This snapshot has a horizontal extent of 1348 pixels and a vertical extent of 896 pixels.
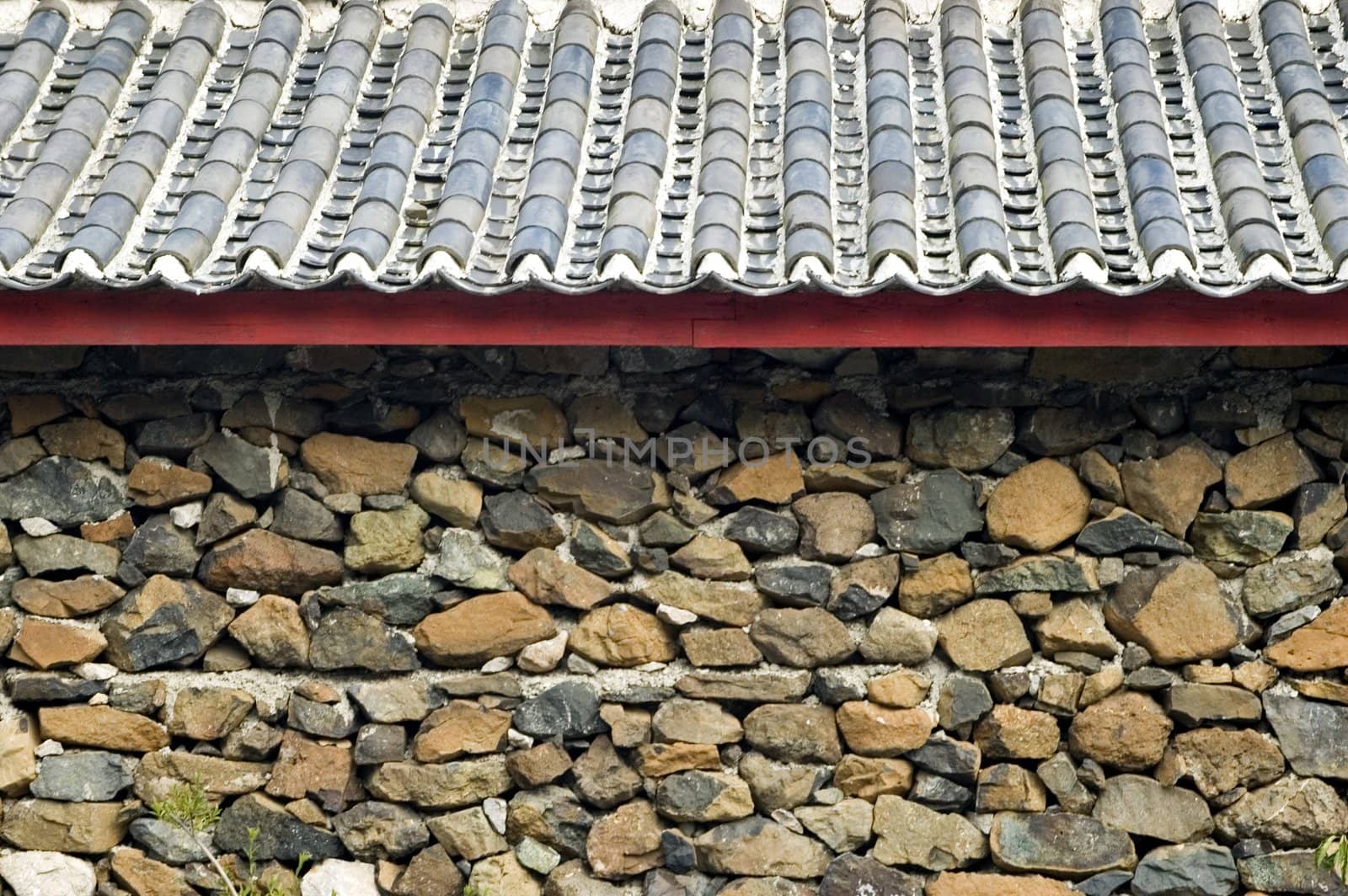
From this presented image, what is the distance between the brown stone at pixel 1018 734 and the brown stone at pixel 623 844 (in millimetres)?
848

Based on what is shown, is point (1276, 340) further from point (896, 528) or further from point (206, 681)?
point (206, 681)

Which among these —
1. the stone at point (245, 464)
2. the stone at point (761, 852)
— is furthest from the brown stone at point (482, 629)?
the stone at point (761, 852)

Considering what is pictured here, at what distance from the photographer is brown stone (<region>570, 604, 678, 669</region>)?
3.97m

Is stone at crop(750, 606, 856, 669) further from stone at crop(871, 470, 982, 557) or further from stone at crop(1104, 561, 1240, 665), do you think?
stone at crop(1104, 561, 1240, 665)

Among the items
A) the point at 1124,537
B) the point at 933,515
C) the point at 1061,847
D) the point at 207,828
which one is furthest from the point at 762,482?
the point at 207,828

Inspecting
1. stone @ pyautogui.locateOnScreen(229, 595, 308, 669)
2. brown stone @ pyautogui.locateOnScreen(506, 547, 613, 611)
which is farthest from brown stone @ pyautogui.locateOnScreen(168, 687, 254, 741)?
brown stone @ pyautogui.locateOnScreen(506, 547, 613, 611)

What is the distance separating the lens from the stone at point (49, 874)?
4.04 m

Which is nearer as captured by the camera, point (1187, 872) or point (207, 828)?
point (1187, 872)

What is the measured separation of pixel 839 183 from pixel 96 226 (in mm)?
1763

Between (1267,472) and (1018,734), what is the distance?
90 cm

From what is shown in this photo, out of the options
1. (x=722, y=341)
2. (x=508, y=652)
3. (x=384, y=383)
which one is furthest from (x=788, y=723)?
(x=384, y=383)

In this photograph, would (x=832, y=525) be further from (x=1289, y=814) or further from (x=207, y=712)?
(x=207, y=712)

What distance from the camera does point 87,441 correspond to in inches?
161

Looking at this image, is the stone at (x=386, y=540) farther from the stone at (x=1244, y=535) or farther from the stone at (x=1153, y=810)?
the stone at (x=1244, y=535)
